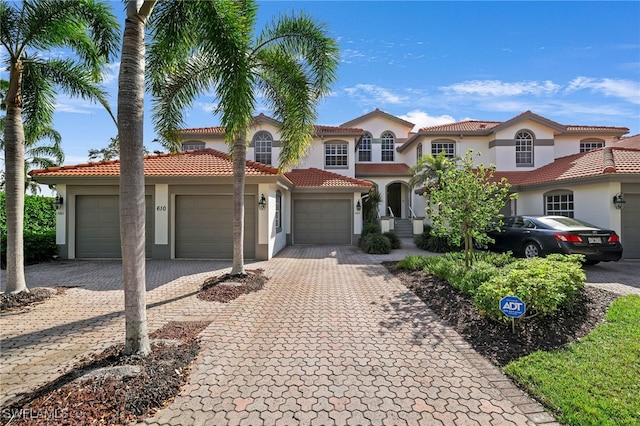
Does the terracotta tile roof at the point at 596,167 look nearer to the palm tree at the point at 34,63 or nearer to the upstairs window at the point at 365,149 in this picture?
the upstairs window at the point at 365,149

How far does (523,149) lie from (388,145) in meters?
8.40

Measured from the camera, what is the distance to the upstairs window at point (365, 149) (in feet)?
73.5

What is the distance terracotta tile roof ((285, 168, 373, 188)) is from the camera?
14.9 m

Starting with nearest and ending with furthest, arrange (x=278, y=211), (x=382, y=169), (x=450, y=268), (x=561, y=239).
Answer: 1. (x=450, y=268)
2. (x=561, y=239)
3. (x=278, y=211)
4. (x=382, y=169)

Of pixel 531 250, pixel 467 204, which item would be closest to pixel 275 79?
pixel 467 204

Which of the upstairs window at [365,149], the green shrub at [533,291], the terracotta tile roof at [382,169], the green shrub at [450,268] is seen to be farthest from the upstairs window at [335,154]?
the green shrub at [533,291]

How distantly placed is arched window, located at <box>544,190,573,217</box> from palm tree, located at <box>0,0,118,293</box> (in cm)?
1659

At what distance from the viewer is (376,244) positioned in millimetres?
12914

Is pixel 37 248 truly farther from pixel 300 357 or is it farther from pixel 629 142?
pixel 629 142

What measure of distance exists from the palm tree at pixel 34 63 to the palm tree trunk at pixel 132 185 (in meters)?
4.46

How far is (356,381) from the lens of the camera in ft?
11.0

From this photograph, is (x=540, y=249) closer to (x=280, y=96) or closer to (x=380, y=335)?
(x=380, y=335)

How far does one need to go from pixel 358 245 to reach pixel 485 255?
6551 mm

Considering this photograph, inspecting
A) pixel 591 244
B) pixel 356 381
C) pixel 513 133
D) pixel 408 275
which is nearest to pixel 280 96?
pixel 408 275
